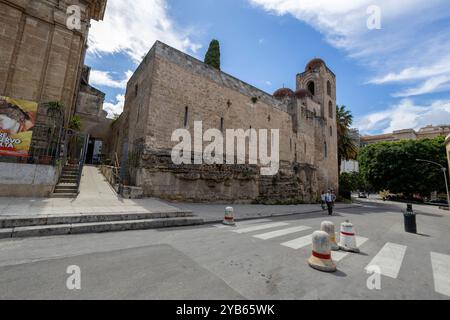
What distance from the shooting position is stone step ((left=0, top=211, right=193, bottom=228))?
484 centimetres

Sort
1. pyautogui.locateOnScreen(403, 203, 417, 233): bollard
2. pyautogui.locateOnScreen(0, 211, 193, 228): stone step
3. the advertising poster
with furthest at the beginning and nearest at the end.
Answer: pyautogui.locateOnScreen(403, 203, 417, 233): bollard < the advertising poster < pyautogui.locateOnScreen(0, 211, 193, 228): stone step

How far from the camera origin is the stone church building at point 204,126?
1120cm

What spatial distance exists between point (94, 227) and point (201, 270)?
3.92 m

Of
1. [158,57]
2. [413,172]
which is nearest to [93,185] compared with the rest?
[158,57]

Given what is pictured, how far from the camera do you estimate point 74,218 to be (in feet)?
18.3

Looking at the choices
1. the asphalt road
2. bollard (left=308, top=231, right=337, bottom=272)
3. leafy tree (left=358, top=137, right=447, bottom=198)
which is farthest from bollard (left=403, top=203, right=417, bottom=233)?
leafy tree (left=358, top=137, right=447, bottom=198)

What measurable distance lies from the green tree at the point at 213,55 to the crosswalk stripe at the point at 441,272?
18.5 m

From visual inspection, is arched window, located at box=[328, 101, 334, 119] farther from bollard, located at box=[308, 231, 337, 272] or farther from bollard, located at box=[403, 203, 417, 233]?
bollard, located at box=[308, 231, 337, 272]

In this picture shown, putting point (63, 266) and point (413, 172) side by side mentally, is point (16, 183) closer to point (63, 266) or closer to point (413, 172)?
point (63, 266)

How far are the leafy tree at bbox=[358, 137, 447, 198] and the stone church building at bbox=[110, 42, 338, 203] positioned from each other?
73.6 feet

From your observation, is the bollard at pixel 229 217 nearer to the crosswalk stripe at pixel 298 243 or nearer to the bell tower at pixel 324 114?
the crosswalk stripe at pixel 298 243

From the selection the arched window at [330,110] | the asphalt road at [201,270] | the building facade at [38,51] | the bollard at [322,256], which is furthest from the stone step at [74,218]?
the arched window at [330,110]

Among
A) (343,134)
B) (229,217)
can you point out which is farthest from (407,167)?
(229,217)
